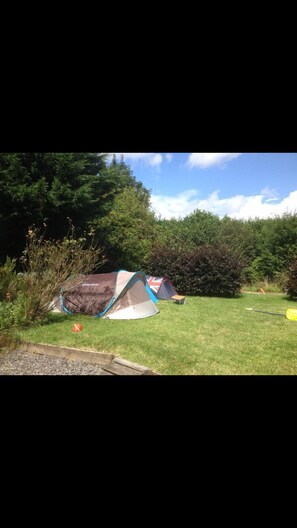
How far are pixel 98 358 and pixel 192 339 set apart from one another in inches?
60.1

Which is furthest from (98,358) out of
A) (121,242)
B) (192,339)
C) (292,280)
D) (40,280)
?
(121,242)

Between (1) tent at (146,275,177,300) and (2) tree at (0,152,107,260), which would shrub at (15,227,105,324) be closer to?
(1) tent at (146,275,177,300)

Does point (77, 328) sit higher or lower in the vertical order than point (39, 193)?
lower

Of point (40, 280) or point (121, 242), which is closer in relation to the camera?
point (40, 280)

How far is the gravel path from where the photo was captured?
2.87 m

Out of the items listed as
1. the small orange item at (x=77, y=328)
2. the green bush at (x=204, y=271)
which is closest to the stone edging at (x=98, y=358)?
the small orange item at (x=77, y=328)

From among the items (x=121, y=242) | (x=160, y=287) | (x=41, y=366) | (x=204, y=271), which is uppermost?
(x=121, y=242)

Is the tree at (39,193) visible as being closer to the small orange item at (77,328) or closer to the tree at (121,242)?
the tree at (121,242)

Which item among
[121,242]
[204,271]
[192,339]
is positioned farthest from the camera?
[121,242]

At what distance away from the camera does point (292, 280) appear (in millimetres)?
7355

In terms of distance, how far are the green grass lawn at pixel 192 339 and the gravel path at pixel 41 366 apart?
326mm

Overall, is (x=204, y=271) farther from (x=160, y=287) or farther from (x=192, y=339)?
(x=192, y=339)
